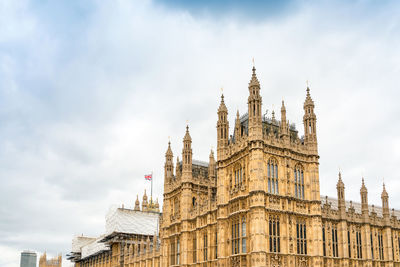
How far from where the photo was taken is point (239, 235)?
189ft

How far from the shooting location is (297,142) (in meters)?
60.9

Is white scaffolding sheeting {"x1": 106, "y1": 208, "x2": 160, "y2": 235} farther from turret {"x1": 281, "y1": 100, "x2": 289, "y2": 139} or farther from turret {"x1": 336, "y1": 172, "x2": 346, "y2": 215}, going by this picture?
turret {"x1": 281, "y1": 100, "x2": 289, "y2": 139}

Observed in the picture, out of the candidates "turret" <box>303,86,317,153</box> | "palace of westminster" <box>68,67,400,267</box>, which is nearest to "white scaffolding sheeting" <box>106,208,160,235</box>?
"palace of westminster" <box>68,67,400,267</box>

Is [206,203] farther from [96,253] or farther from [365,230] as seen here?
[96,253]

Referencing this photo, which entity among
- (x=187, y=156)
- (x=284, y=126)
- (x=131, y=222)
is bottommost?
(x=131, y=222)

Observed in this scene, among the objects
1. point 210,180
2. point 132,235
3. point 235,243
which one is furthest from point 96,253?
point 235,243

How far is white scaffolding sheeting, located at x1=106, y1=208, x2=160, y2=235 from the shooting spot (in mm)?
119562

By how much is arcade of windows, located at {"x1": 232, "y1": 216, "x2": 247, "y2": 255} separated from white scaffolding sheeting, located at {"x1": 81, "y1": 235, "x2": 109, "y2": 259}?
76913 millimetres

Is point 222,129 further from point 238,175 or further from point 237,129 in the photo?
point 238,175

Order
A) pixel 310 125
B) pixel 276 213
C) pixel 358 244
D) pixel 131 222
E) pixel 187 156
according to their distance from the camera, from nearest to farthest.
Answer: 1. pixel 276 213
2. pixel 310 125
3. pixel 358 244
4. pixel 187 156
5. pixel 131 222

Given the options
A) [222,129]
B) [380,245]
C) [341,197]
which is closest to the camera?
[341,197]

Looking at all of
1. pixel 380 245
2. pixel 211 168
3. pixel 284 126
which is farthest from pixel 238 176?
pixel 380 245

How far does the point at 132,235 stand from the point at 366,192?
232 ft

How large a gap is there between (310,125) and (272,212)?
13.7m
